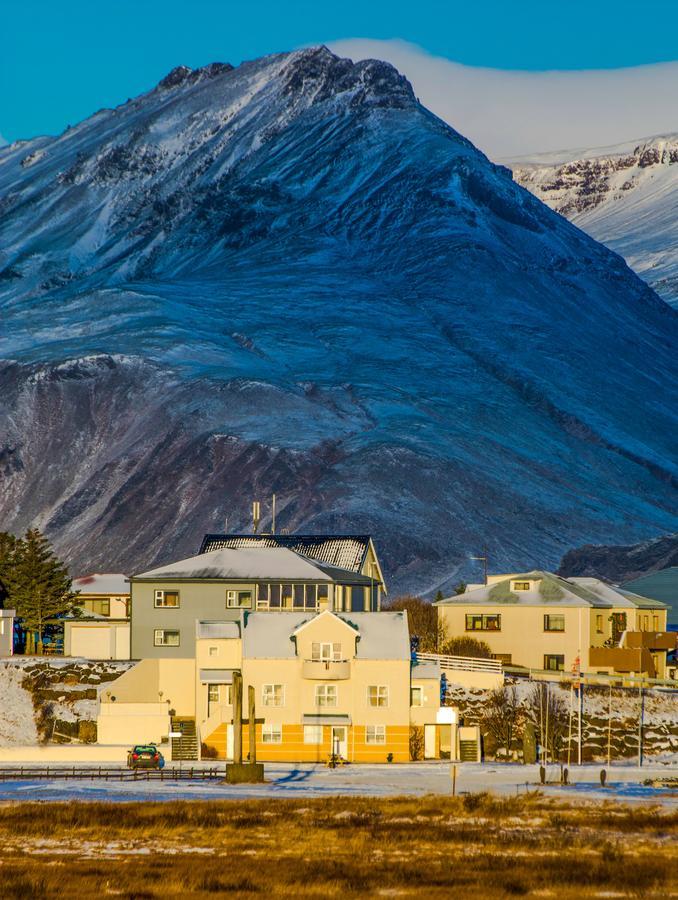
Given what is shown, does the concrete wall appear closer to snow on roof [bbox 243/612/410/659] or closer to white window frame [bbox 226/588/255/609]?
white window frame [bbox 226/588/255/609]

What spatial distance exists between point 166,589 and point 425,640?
2198 centimetres

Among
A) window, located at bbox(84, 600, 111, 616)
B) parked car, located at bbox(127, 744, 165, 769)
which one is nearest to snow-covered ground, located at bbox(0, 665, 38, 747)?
parked car, located at bbox(127, 744, 165, 769)

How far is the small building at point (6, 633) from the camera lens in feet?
319

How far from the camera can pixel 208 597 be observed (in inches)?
3775

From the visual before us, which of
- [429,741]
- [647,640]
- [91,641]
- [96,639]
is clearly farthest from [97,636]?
[647,640]

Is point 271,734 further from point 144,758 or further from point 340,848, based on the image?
point 340,848

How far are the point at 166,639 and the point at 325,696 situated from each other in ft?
55.8

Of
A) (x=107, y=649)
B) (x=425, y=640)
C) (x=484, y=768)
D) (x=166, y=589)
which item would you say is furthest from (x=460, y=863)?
(x=425, y=640)

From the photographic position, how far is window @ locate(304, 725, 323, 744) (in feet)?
259

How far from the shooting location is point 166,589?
96125mm

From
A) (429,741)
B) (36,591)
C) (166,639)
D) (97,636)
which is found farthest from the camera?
(36,591)

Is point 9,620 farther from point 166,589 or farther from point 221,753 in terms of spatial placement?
point 221,753

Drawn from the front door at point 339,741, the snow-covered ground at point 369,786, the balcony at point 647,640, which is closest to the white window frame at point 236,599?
the front door at point 339,741

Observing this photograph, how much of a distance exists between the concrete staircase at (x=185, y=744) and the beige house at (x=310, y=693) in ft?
0.67
